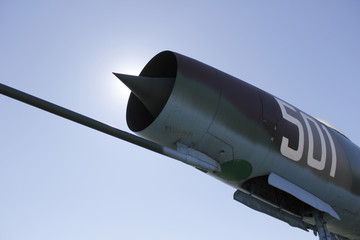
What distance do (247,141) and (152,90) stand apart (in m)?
2.39

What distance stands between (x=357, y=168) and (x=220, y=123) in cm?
501

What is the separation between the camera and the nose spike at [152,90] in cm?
624

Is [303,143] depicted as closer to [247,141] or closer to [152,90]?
[247,141]

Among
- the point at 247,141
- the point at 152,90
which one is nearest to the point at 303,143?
the point at 247,141

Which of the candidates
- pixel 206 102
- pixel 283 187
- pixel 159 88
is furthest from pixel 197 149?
pixel 283 187

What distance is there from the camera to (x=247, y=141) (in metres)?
6.67

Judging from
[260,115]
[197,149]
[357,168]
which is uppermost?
[357,168]

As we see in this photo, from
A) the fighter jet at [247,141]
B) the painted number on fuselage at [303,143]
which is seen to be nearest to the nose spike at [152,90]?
the fighter jet at [247,141]

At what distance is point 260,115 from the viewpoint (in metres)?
6.99

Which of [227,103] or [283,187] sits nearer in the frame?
[227,103]

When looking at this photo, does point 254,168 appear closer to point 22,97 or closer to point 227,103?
point 227,103

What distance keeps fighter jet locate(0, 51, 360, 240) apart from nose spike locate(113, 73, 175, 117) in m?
0.02

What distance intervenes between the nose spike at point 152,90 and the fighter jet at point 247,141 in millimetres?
21

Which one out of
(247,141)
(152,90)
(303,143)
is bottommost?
(152,90)
